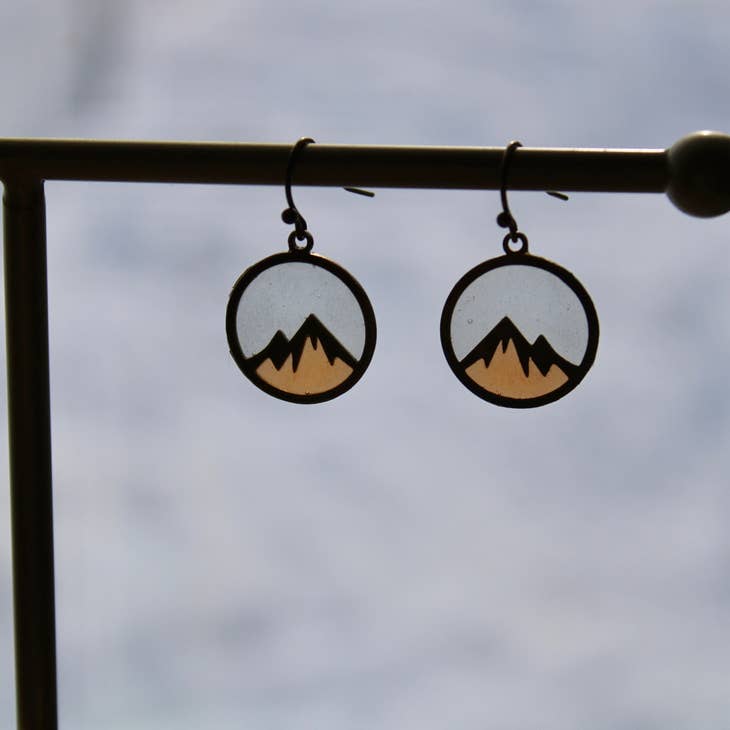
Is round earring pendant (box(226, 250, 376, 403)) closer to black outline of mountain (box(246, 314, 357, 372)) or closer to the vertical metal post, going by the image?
black outline of mountain (box(246, 314, 357, 372))

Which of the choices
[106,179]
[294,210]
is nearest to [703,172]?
[294,210]

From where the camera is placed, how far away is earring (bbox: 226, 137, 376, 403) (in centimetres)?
334

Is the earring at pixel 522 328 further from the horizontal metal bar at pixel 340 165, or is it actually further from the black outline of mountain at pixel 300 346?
the black outline of mountain at pixel 300 346

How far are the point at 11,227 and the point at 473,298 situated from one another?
1.46 metres

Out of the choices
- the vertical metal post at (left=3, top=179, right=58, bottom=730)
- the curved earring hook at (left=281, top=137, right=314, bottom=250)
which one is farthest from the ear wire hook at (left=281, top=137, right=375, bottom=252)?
the vertical metal post at (left=3, top=179, right=58, bottom=730)

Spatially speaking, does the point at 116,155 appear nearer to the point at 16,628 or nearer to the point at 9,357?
the point at 9,357

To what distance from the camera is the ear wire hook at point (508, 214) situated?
10.0 feet

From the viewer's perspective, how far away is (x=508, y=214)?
3.39 m

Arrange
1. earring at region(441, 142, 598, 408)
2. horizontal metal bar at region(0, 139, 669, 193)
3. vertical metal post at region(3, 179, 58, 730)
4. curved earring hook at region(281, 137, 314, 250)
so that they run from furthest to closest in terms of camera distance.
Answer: earring at region(441, 142, 598, 408), curved earring hook at region(281, 137, 314, 250), horizontal metal bar at region(0, 139, 669, 193), vertical metal post at region(3, 179, 58, 730)

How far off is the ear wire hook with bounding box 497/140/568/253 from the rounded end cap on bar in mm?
376

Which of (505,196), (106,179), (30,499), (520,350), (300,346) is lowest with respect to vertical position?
(30,499)

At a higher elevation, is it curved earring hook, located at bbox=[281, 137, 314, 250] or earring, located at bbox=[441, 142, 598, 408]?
curved earring hook, located at bbox=[281, 137, 314, 250]

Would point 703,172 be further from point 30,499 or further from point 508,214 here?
point 30,499

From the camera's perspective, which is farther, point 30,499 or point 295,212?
point 295,212
